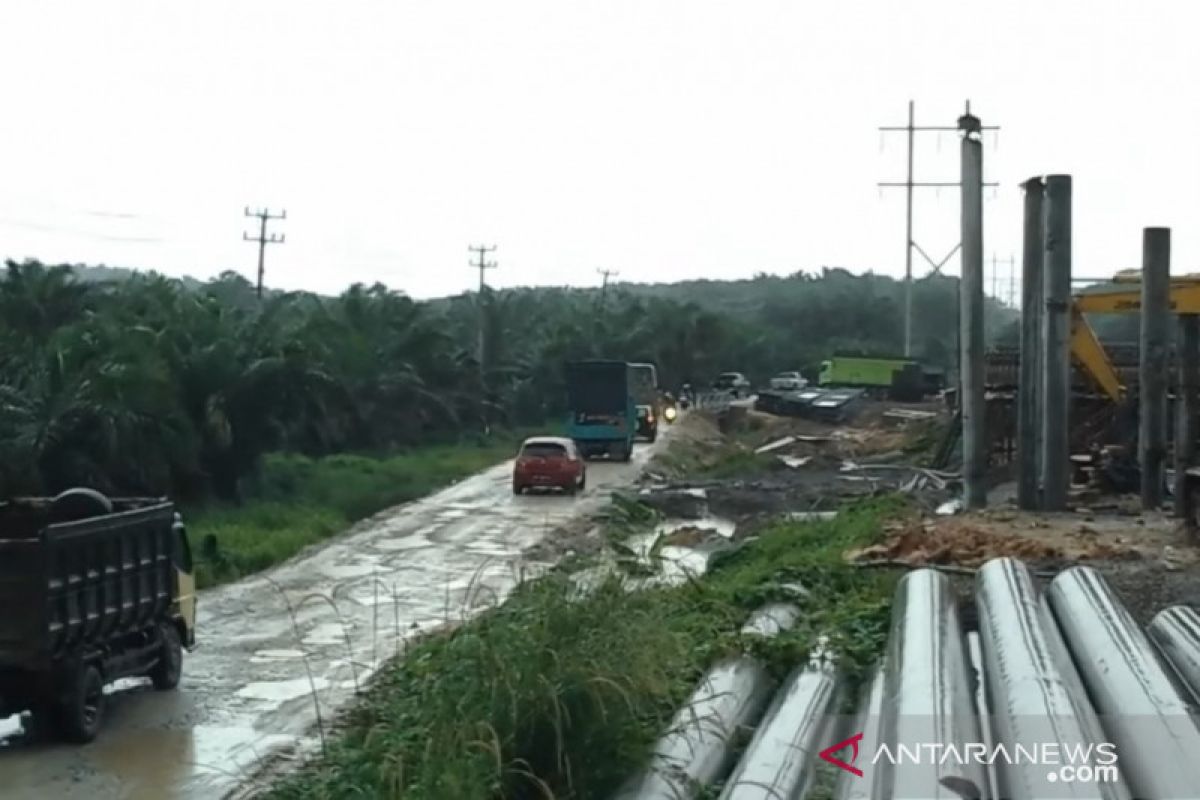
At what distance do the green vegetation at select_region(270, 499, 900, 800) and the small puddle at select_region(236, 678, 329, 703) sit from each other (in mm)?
5226

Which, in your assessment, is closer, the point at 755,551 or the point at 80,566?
the point at 80,566

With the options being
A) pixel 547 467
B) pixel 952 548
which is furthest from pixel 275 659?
pixel 547 467

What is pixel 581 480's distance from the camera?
38969 millimetres

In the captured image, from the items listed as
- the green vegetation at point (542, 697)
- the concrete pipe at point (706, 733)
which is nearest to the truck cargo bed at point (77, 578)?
the green vegetation at point (542, 697)

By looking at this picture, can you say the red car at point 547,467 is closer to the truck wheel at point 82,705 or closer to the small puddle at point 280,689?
the small puddle at point 280,689

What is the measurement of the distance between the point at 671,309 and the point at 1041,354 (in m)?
65.6

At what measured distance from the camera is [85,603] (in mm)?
13438

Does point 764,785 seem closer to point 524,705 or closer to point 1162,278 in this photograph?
point 524,705

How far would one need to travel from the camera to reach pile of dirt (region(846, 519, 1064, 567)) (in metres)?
13.9

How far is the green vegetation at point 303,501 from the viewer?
26484 millimetres

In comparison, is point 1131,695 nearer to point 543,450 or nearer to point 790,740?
point 790,740

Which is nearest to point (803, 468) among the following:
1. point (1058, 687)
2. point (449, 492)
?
point (449, 492)

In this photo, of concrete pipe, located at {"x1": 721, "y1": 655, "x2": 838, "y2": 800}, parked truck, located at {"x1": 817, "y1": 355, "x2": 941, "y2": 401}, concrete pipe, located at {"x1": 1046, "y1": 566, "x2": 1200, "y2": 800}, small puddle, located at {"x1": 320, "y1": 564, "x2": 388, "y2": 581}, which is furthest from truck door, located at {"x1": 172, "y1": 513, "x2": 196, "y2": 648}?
parked truck, located at {"x1": 817, "y1": 355, "x2": 941, "y2": 401}

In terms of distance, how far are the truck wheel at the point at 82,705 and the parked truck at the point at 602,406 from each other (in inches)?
1404
